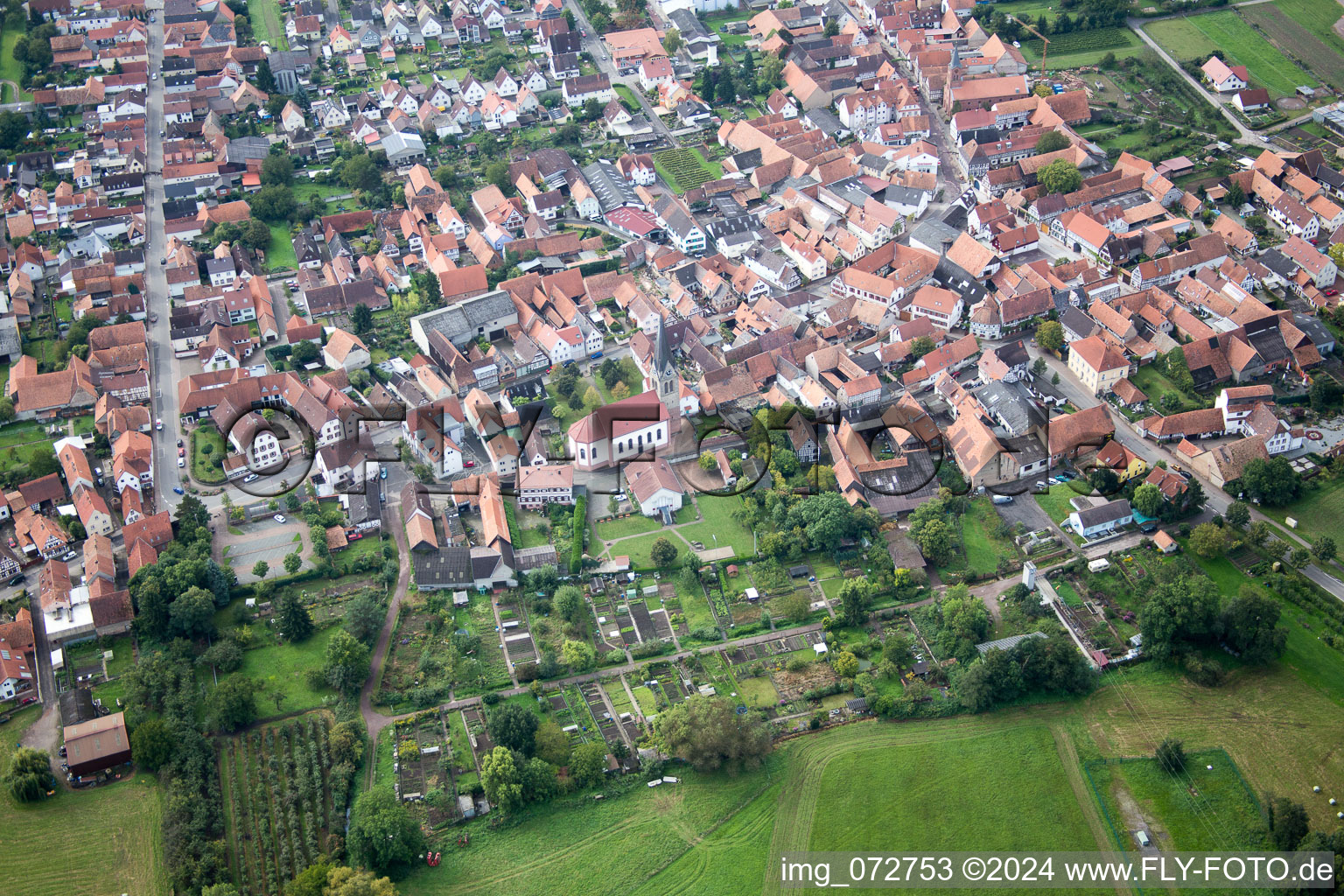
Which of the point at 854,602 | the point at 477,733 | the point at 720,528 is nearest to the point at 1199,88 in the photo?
the point at 720,528

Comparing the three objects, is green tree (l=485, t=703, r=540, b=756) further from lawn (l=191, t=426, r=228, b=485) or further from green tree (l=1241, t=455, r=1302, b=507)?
green tree (l=1241, t=455, r=1302, b=507)

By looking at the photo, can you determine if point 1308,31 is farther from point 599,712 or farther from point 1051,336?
point 599,712

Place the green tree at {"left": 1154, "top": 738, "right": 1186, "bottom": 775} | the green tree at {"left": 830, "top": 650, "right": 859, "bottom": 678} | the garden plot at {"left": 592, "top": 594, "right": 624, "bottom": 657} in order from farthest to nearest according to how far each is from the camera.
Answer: the garden plot at {"left": 592, "top": 594, "right": 624, "bottom": 657} → the green tree at {"left": 830, "top": 650, "right": 859, "bottom": 678} → the green tree at {"left": 1154, "top": 738, "right": 1186, "bottom": 775}

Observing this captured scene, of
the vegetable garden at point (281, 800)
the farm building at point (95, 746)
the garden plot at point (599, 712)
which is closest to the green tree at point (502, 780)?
the garden plot at point (599, 712)

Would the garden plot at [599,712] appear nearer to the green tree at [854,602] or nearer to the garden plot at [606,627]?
the garden plot at [606,627]

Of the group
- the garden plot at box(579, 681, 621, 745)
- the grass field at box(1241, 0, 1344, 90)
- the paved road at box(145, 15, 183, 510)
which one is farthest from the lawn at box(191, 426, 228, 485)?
the grass field at box(1241, 0, 1344, 90)

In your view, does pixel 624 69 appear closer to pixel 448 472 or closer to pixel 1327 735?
pixel 448 472

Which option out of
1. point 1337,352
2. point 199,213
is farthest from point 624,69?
point 1337,352
